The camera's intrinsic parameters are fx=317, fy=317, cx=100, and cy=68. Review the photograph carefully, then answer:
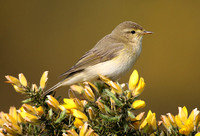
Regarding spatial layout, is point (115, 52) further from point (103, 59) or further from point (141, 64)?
point (141, 64)

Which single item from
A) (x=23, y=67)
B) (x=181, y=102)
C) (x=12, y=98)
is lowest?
(x=181, y=102)

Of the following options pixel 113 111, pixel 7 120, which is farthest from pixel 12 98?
pixel 113 111

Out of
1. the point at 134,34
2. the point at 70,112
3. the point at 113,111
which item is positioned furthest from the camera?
the point at 134,34

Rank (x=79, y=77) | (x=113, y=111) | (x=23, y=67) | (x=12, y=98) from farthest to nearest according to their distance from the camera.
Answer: (x=23, y=67) < (x=12, y=98) < (x=79, y=77) < (x=113, y=111)

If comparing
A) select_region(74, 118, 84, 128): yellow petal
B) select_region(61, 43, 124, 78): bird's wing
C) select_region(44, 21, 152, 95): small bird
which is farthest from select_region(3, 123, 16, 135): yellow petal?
select_region(61, 43, 124, 78): bird's wing

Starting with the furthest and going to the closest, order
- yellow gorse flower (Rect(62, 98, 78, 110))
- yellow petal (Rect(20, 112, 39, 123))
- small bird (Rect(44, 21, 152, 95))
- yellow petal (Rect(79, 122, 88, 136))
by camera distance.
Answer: small bird (Rect(44, 21, 152, 95)), yellow gorse flower (Rect(62, 98, 78, 110)), yellow petal (Rect(20, 112, 39, 123)), yellow petal (Rect(79, 122, 88, 136))

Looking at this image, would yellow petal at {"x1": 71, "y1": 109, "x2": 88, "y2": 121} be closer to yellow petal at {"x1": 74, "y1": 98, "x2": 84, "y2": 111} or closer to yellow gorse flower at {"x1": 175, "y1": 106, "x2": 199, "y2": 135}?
yellow petal at {"x1": 74, "y1": 98, "x2": 84, "y2": 111}

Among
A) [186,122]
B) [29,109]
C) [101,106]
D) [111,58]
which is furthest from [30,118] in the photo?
[111,58]

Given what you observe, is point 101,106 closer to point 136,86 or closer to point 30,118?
point 136,86
